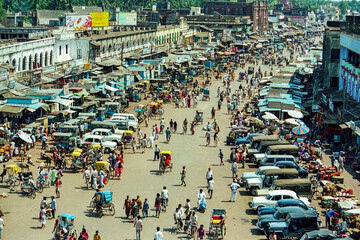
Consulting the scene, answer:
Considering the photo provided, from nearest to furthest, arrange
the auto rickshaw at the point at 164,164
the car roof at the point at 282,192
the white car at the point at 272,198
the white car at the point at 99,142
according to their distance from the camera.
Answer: the white car at the point at 272,198 < the car roof at the point at 282,192 < the auto rickshaw at the point at 164,164 < the white car at the point at 99,142

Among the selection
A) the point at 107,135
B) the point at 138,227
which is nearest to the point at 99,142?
the point at 107,135

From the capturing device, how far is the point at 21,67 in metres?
60.1

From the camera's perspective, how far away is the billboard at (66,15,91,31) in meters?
84.1

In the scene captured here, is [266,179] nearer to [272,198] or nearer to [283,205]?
[272,198]

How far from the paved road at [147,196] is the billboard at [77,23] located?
1647 inches

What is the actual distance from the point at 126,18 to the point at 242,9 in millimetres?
68780

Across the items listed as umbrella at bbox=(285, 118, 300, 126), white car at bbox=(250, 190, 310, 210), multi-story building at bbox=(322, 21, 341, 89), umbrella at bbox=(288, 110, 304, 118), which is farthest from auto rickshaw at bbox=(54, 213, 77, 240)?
multi-story building at bbox=(322, 21, 341, 89)

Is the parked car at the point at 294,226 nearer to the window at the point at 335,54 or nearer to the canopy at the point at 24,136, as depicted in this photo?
the canopy at the point at 24,136

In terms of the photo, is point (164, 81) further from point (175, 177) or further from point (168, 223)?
point (168, 223)

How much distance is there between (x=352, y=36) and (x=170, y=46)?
160 feet

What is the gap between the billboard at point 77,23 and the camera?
84.1 metres

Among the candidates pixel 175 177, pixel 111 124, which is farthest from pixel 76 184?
pixel 111 124

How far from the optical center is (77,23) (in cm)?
8525

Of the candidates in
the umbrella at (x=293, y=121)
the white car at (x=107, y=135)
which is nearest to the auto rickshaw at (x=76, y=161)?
the white car at (x=107, y=135)
